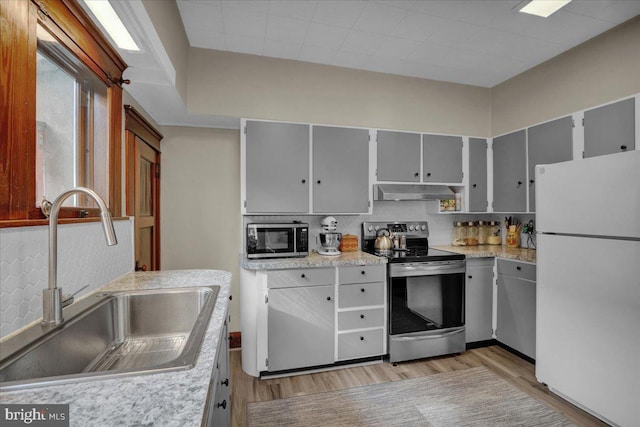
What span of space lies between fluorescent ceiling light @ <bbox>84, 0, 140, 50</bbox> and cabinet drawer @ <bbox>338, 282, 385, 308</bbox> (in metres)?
2.16

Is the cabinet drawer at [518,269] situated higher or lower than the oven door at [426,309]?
higher

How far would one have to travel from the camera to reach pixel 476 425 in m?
1.96

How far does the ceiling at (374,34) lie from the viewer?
2.22m

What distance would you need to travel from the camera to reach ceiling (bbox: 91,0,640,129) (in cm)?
222

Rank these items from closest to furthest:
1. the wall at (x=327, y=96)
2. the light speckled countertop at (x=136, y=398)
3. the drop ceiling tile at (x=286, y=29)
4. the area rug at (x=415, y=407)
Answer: the light speckled countertop at (x=136, y=398) → the area rug at (x=415, y=407) → the drop ceiling tile at (x=286, y=29) → the wall at (x=327, y=96)

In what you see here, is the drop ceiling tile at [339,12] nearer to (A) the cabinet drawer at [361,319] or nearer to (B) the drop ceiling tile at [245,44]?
(B) the drop ceiling tile at [245,44]

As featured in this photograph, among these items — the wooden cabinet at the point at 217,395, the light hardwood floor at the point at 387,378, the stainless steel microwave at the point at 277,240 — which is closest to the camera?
the wooden cabinet at the point at 217,395

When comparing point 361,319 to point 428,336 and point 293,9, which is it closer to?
point 428,336

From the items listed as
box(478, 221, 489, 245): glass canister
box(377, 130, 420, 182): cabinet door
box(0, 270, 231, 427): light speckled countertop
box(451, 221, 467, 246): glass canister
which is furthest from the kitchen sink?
box(478, 221, 489, 245): glass canister

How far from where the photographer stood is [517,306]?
2836 mm

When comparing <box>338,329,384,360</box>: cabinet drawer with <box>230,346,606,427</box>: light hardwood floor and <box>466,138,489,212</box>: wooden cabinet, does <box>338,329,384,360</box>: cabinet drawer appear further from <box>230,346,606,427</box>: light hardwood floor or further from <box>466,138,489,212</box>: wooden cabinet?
<box>466,138,489,212</box>: wooden cabinet

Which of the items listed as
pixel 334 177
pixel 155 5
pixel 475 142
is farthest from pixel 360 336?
pixel 155 5

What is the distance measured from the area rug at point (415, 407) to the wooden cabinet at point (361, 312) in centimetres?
34

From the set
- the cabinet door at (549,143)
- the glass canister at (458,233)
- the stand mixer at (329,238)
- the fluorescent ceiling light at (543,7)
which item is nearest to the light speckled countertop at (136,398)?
the stand mixer at (329,238)
